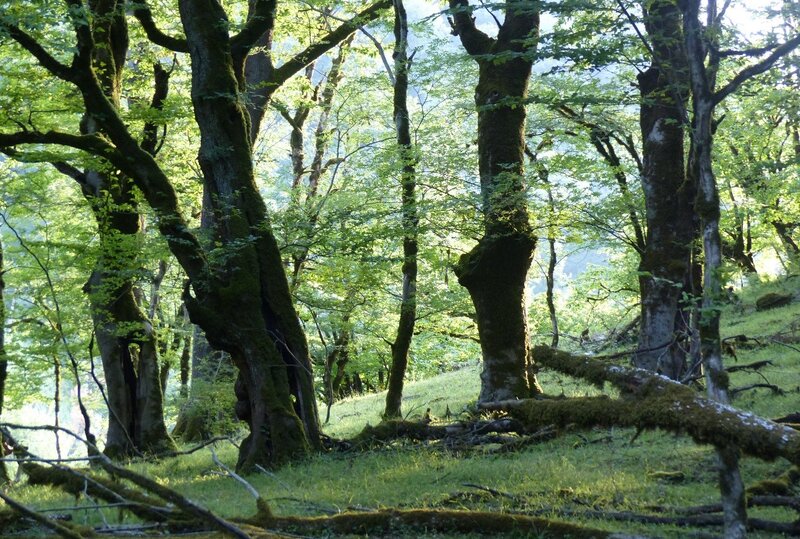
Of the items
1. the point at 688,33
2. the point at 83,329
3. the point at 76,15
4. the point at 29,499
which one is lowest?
the point at 29,499

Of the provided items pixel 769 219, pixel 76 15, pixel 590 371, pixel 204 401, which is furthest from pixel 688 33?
pixel 769 219

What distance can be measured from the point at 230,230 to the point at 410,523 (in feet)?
23.6

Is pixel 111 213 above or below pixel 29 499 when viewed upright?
above

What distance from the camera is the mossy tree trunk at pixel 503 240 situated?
476 inches

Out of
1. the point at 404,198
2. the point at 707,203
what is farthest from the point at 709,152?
the point at 404,198

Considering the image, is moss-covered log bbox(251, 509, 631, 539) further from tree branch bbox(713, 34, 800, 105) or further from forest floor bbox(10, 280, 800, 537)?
tree branch bbox(713, 34, 800, 105)

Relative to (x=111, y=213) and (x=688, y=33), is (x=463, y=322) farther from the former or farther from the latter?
(x=688, y=33)

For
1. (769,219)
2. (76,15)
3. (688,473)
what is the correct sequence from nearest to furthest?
1. (688,473)
2. (76,15)
3. (769,219)

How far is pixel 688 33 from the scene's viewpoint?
24.5 feet

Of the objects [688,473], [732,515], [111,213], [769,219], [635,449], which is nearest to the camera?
[732,515]

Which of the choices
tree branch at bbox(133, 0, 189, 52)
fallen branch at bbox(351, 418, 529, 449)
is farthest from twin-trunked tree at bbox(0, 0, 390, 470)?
fallen branch at bbox(351, 418, 529, 449)

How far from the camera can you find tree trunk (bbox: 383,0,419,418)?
14.0 m

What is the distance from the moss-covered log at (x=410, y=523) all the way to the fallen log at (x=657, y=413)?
28.2 inches

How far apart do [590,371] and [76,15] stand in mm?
8626
